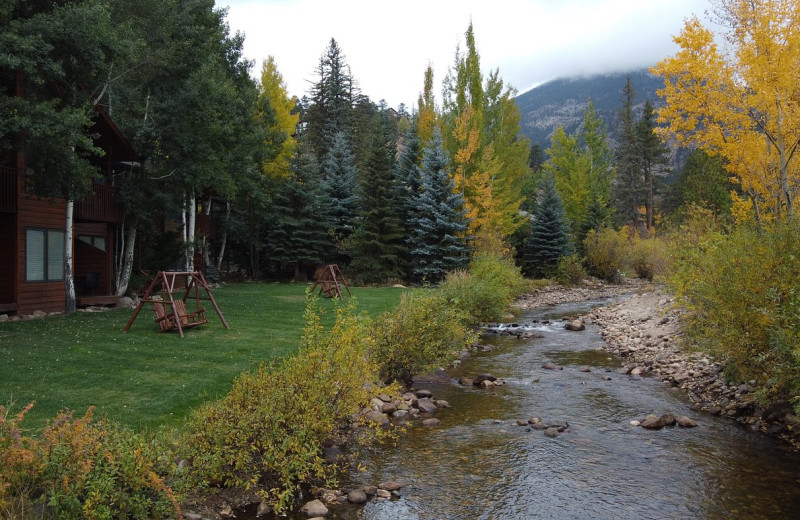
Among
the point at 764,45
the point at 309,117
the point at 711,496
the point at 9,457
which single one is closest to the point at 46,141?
the point at 9,457

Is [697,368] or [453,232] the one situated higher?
[453,232]

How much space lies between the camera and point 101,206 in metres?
19.6

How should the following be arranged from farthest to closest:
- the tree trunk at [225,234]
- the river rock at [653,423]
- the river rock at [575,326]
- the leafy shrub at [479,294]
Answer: the tree trunk at [225,234] → the river rock at [575,326] → the leafy shrub at [479,294] → the river rock at [653,423]

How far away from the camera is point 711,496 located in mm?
6328

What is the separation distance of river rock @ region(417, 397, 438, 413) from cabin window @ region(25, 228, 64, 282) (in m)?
13.6

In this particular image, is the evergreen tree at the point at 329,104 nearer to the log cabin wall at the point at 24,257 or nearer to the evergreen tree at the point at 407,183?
the evergreen tree at the point at 407,183

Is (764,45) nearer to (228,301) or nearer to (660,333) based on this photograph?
(660,333)

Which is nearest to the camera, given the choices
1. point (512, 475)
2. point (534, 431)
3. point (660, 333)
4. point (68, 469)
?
point (68, 469)

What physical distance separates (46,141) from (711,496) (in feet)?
48.8

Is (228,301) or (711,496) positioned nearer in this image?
(711,496)

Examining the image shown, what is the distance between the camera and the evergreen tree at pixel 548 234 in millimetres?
33406

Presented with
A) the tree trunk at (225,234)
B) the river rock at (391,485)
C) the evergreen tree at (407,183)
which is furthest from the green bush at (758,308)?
the tree trunk at (225,234)

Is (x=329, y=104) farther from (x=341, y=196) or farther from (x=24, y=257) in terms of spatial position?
(x=24, y=257)

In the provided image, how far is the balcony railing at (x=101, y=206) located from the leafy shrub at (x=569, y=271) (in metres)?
24.9
